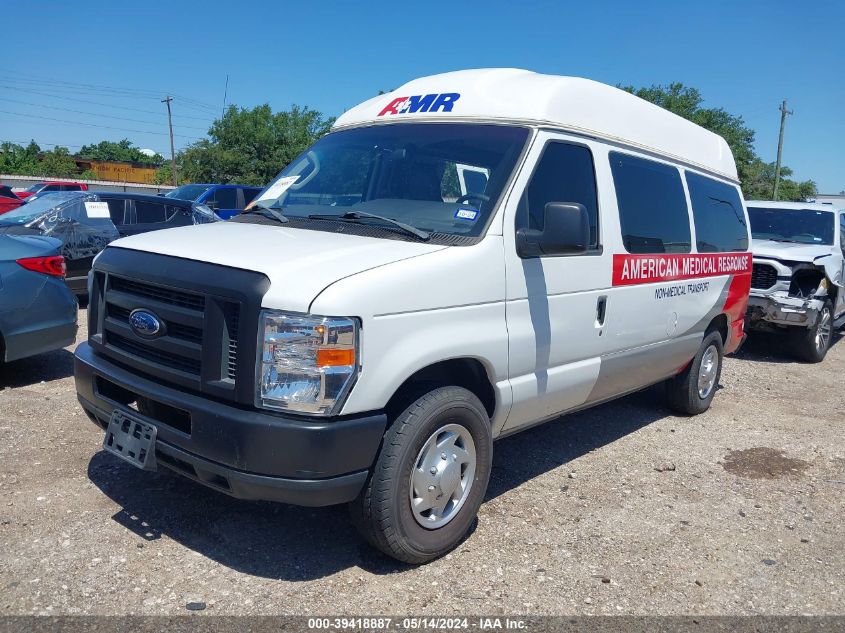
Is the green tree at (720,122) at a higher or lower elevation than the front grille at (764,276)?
higher

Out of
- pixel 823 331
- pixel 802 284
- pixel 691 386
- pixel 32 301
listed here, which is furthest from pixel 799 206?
pixel 32 301

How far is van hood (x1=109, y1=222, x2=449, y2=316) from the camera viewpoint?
284 cm

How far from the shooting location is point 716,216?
6.04 meters

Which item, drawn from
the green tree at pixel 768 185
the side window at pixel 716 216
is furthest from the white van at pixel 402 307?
the green tree at pixel 768 185

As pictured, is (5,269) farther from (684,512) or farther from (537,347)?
(684,512)

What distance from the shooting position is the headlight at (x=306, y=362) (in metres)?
2.80

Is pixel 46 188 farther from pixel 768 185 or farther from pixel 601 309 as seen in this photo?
pixel 768 185

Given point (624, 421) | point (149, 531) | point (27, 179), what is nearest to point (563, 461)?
point (624, 421)

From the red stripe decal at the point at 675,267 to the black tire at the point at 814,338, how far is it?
8.91 feet

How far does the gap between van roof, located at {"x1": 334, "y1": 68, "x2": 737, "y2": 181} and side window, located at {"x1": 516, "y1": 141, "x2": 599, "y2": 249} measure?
15 cm

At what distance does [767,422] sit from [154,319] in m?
5.50

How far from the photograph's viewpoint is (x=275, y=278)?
2.88 meters

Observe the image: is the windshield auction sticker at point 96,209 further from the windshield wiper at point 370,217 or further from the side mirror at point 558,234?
the side mirror at point 558,234

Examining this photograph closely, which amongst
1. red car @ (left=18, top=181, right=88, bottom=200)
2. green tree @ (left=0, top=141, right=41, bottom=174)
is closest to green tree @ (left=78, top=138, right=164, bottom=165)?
green tree @ (left=0, top=141, right=41, bottom=174)
